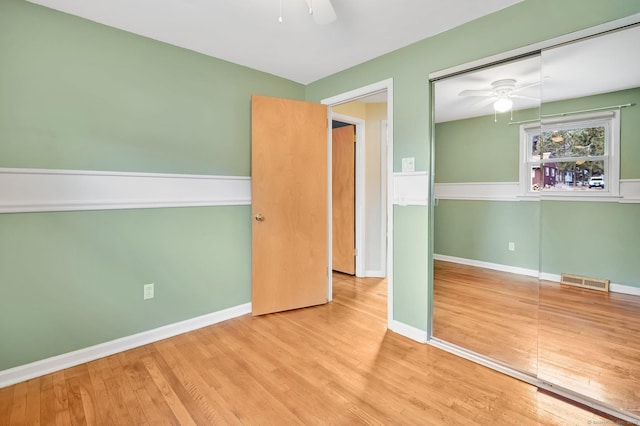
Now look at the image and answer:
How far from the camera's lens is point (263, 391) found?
173 centimetres

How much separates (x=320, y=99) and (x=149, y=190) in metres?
1.89

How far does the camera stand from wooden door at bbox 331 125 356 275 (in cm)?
413

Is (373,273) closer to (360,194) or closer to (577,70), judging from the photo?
(360,194)

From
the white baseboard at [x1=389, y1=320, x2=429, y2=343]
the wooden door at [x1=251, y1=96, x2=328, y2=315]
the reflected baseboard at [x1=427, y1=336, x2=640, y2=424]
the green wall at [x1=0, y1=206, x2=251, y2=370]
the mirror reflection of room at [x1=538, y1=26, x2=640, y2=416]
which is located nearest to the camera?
the reflected baseboard at [x1=427, y1=336, x2=640, y2=424]

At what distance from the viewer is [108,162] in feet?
6.95

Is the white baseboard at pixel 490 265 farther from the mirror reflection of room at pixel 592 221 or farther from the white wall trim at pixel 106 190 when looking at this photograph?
the white wall trim at pixel 106 190

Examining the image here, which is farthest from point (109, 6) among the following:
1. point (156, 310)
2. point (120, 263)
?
point (156, 310)

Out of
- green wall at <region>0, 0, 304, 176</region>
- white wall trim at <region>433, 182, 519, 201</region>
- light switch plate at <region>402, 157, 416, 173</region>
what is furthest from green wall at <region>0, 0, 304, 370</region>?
white wall trim at <region>433, 182, 519, 201</region>

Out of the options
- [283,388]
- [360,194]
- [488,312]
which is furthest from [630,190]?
[360,194]

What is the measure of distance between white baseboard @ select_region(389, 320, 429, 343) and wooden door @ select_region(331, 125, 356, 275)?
166cm

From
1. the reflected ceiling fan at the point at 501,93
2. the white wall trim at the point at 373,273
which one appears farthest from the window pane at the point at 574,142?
the white wall trim at the point at 373,273

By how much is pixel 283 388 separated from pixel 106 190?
1833 millimetres

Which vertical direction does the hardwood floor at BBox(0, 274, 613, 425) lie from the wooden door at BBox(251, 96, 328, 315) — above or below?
below

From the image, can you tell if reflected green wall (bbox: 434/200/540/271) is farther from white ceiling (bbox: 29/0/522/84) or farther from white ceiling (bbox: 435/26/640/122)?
white ceiling (bbox: 29/0/522/84)
